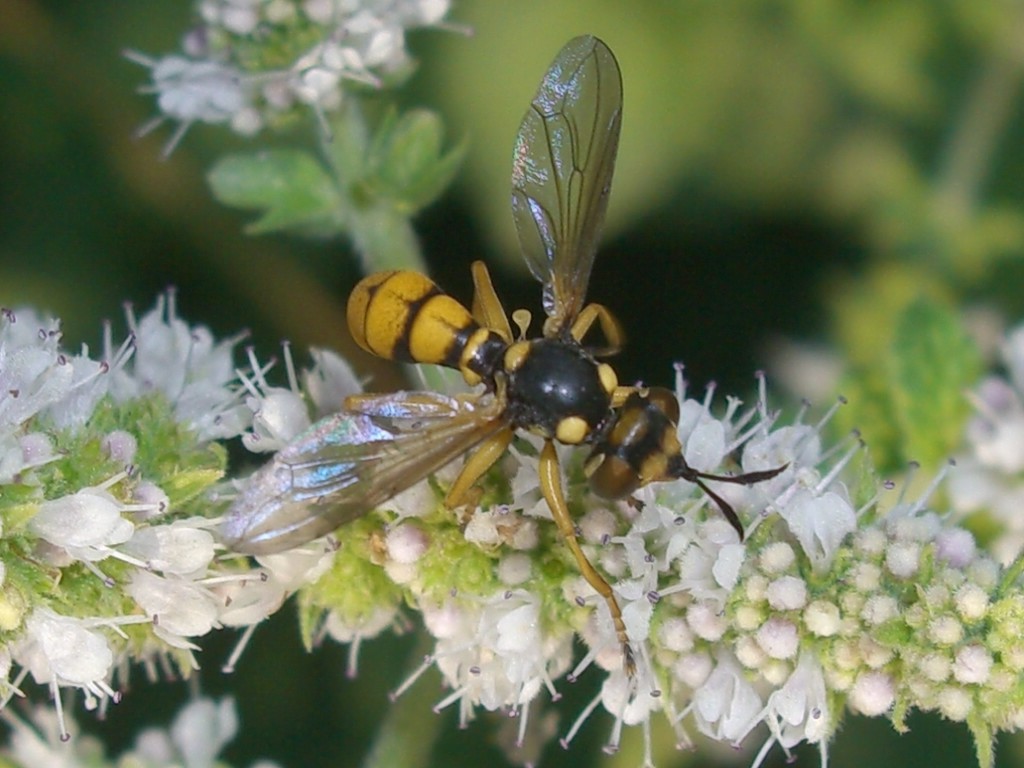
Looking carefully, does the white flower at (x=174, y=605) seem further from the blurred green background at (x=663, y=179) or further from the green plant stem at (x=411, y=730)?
the blurred green background at (x=663, y=179)

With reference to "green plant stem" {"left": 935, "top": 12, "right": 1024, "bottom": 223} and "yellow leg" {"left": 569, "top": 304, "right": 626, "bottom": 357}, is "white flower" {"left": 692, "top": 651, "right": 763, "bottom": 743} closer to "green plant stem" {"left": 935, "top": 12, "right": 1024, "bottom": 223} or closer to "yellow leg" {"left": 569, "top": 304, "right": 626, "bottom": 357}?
"yellow leg" {"left": 569, "top": 304, "right": 626, "bottom": 357}

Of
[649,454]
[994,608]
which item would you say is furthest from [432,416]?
[994,608]

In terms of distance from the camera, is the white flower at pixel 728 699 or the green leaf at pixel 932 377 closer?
the white flower at pixel 728 699

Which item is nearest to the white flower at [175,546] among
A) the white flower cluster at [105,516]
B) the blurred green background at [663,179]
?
the white flower cluster at [105,516]

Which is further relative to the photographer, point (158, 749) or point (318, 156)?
point (318, 156)

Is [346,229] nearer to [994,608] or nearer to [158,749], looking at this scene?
[158,749]
